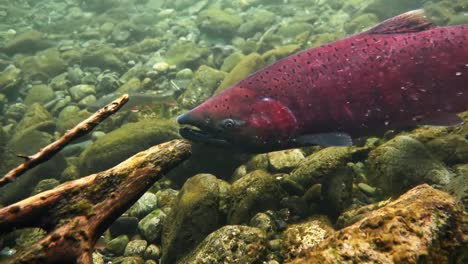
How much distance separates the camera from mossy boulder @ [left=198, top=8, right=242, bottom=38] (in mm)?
10531

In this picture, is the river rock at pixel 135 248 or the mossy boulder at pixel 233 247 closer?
the mossy boulder at pixel 233 247

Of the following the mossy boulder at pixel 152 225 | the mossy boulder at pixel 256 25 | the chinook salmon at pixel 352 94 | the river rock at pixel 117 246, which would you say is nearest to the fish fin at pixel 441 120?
the chinook salmon at pixel 352 94

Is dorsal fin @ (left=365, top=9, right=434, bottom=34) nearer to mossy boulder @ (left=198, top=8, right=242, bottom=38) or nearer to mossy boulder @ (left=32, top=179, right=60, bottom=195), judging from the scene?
mossy boulder @ (left=32, top=179, right=60, bottom=195)

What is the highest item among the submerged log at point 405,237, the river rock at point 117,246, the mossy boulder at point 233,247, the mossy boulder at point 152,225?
the submerged log at point 405,237

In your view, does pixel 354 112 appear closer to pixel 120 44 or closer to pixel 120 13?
pixel 120 44

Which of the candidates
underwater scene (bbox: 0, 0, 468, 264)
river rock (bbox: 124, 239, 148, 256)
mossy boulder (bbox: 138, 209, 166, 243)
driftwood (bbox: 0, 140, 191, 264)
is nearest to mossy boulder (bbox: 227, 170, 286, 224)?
underwater scene (bbox: 0, 0, 468, 264)

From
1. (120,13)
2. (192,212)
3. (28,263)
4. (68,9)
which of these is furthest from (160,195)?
(68,9)

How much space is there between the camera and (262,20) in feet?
34.6

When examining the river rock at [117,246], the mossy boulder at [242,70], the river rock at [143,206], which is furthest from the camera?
the mossy boulder at [242,70]

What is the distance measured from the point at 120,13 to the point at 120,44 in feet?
12.4

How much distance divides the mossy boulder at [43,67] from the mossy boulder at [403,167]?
8.79 m

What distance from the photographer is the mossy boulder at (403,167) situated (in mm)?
3303

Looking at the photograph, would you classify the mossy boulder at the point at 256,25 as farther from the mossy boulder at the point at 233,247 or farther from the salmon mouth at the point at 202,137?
the mossy boulder at the point at 233,247

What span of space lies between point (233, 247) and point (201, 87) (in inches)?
171
